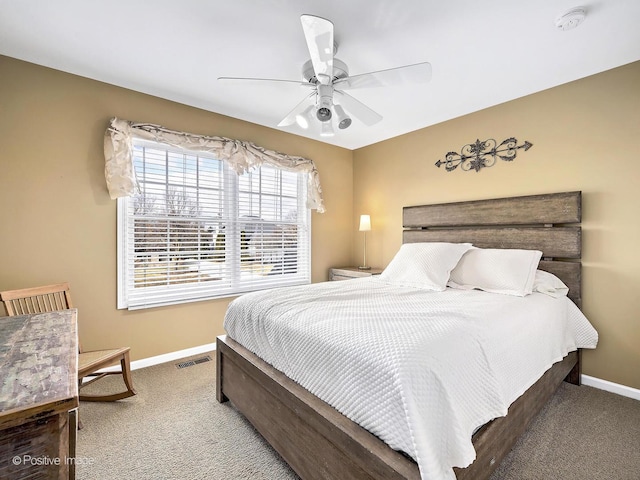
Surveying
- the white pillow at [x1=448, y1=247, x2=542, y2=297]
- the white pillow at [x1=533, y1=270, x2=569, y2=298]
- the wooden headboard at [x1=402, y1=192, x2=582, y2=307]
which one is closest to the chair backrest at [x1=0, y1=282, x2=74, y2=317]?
the white pillow at [x1=448, y1=247, x2=542, y2=297]

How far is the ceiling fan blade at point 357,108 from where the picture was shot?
7.34 ft

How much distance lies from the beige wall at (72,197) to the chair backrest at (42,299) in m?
0.20

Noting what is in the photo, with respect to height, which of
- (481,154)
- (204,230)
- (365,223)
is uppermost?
(481,154)

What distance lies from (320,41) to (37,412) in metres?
1.82

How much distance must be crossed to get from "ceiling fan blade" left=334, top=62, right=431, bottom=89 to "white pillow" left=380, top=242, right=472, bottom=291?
1.47 meters

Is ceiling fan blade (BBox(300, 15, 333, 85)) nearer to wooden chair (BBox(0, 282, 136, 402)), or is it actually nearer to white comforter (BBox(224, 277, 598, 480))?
white comforter (BBox(224, 277, 598, 480))

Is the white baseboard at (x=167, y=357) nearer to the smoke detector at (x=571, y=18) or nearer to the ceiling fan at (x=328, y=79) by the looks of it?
the ceiling fan at (x=328, y=79)

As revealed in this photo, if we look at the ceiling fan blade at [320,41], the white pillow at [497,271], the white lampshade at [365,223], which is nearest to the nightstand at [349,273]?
Result: the white lampshade at [365,223]

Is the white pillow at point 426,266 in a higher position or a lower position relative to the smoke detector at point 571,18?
lower

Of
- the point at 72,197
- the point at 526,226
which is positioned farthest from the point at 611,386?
the point at 72,197

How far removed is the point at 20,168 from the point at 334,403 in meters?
2.79

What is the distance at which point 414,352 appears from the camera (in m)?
1.18

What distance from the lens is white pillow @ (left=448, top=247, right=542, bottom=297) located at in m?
2.35

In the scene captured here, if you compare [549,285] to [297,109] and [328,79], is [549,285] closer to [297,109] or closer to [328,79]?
[328,79]
